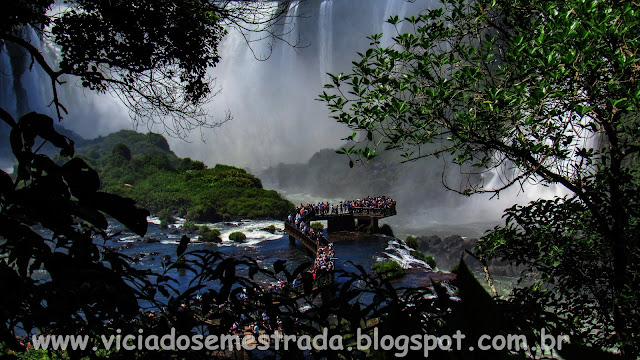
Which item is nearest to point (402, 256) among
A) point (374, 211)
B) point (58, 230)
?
point (374, 211)

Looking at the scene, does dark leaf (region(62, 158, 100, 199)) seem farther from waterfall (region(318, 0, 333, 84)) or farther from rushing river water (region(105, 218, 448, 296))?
waterfall (region(318, 0, 333, 84))

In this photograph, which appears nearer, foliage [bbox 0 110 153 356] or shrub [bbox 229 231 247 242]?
foliage [bbox 0 110 153 356]

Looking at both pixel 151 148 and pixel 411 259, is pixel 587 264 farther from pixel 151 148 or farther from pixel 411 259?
pixel 151 148

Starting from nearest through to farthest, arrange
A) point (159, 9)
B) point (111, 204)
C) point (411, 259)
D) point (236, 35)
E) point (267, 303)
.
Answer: point (111, 204) < point (267, 303) < point (159, 9) < point (411, 259) < point (236, 35)

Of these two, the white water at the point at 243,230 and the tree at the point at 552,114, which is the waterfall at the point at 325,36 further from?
the tree at the point at 552,114

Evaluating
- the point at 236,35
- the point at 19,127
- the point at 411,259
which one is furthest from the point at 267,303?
the point at 236,35

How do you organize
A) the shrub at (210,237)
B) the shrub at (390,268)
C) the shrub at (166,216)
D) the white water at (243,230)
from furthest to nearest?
the shrub at (166,216)
the white water at (243,230)
the shrub at (210,237)
the shrub at (390,268)

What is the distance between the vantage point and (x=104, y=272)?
43.7 inches

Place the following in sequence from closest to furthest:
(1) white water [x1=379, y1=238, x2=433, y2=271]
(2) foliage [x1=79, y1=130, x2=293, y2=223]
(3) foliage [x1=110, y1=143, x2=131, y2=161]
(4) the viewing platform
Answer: (1) white water [x1=379, y1=238, x2=433, y2=271] < (4) the viewing platform < (2) foliage [x1=79, y1=130, x2=293, y2=223] < (3) foliage [x1=110, y1=143, x2=131, y2=161]

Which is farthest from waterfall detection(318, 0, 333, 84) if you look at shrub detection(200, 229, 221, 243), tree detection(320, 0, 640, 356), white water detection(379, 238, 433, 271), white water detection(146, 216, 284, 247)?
tree detection(320, 0, 640, 356)

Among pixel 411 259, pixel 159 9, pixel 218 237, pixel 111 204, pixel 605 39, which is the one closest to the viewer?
pixel 111 204

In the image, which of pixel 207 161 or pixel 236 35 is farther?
pixel 207 161

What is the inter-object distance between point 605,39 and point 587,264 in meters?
1.77

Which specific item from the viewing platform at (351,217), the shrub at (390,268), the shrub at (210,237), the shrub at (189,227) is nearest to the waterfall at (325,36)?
the viewing platform at (351,217)
